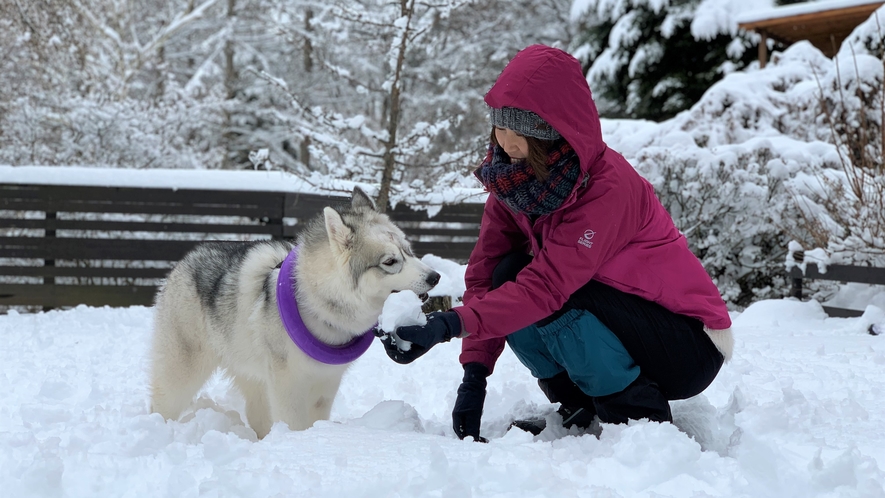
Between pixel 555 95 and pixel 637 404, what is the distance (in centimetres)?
110

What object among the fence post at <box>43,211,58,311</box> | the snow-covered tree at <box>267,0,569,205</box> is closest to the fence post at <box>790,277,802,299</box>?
the snow-covered tree at <box>267,0,569,205</box>

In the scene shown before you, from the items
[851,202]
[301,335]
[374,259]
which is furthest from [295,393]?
[851,202]

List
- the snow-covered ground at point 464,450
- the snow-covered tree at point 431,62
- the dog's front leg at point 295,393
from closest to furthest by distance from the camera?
the snow-covered ground at point 464,450 < the dog's front leg at point 295,393 < the snow-covered tree at point 431,62

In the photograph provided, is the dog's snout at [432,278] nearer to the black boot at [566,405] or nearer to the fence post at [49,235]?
the black boot at [566,405]

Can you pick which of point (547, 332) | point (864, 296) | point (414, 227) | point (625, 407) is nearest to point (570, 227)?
point (547, 332)

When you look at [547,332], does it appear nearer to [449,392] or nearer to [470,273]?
[470,273]

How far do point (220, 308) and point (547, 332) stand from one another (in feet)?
5.21

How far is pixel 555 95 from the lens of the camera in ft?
7.36

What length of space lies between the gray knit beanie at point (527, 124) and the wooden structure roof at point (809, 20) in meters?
8.90

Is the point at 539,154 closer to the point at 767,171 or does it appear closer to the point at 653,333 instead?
the point at 653,333

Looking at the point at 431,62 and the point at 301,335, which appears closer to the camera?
the point at 301,335

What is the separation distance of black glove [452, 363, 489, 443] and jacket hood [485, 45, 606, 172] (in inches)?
38.3

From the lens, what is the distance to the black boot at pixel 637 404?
8.01 feet

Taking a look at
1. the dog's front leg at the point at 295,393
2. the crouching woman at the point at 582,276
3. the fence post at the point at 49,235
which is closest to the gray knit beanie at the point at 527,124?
the crouching woman at the point at 582,276
